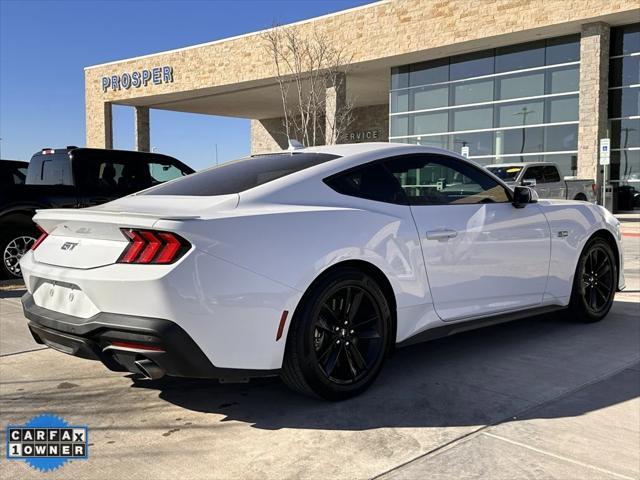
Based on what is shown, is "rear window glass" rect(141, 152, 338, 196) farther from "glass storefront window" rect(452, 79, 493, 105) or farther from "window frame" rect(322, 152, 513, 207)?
"glass storefront window" rect(452, 79, 493, 105)

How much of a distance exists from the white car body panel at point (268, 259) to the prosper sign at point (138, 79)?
108ft

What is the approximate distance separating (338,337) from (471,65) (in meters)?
23.6

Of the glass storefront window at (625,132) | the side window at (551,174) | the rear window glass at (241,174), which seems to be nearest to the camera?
the rear window glass at (241,174)

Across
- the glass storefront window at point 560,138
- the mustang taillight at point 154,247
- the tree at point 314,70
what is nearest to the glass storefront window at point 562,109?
the glass storefront window at point 560,138

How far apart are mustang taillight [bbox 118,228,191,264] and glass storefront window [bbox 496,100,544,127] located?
22496 mm

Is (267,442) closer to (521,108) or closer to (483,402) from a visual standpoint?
(483,402)

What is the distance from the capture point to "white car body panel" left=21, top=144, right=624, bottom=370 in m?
3.02

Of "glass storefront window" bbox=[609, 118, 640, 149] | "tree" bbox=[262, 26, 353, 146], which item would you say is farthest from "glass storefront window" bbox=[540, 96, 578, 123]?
"tree" bbox=[262, 26, 353, 146]

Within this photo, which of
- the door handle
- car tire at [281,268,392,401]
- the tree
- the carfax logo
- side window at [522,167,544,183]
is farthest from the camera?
the tree

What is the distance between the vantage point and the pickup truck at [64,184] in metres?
7.93

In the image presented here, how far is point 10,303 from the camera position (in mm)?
6703

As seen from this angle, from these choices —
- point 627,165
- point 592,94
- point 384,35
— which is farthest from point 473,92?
point 627,165

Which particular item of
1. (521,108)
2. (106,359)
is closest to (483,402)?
(106,359)

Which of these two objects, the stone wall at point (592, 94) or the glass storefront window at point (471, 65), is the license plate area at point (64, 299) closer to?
the stone wall at point (592, 94)
